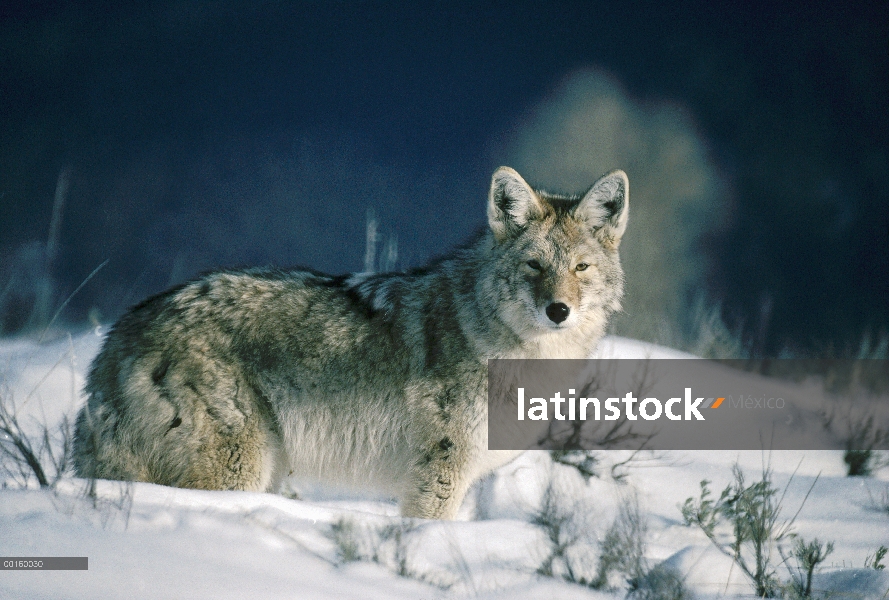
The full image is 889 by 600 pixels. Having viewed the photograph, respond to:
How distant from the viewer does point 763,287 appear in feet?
Answer: 38.5

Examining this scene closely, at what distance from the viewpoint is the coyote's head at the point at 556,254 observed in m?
3.92

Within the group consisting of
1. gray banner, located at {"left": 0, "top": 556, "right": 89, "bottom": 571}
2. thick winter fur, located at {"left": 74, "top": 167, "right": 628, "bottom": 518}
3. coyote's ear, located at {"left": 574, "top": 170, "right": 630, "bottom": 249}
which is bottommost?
gray banner, located at {"left": 0, "top": 556, "right": 89, "bottom": 571}

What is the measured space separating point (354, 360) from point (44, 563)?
1.99m

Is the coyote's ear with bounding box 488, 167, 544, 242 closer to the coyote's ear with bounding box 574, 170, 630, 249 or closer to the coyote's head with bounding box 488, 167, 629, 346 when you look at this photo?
the coyote's head with bounding box 488, 167, 629, 346

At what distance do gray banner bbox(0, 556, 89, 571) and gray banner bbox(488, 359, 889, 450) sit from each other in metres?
2.20

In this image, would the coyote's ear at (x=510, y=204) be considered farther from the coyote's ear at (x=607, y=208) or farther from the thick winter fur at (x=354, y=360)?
the coyote's ear at (x=607, y=208)

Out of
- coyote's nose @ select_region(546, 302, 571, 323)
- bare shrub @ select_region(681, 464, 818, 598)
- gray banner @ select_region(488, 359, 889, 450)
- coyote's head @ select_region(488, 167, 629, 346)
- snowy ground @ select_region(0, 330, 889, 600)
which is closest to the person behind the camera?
snowy ground @ select_region(0, 330, 889, 600)

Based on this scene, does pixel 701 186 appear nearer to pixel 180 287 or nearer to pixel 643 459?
pixel 643 459

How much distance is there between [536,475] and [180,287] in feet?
9.85

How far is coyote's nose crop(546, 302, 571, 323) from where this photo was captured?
3.80 metres

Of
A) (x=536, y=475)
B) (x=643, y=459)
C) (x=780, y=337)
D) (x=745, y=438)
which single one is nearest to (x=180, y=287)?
(x=536, y=475)

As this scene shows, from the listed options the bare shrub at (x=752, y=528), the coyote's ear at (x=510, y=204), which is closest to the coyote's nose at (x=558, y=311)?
the coyote's ear at (x=510, y=204)

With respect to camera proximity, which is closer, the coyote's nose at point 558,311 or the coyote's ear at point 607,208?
the coyote's nose at point 558,311

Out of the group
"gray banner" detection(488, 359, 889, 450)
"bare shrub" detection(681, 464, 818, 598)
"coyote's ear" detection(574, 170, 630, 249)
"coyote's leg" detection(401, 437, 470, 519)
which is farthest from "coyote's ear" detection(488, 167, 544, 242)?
"bare shrub" detection(681, 464, 818, 598)
